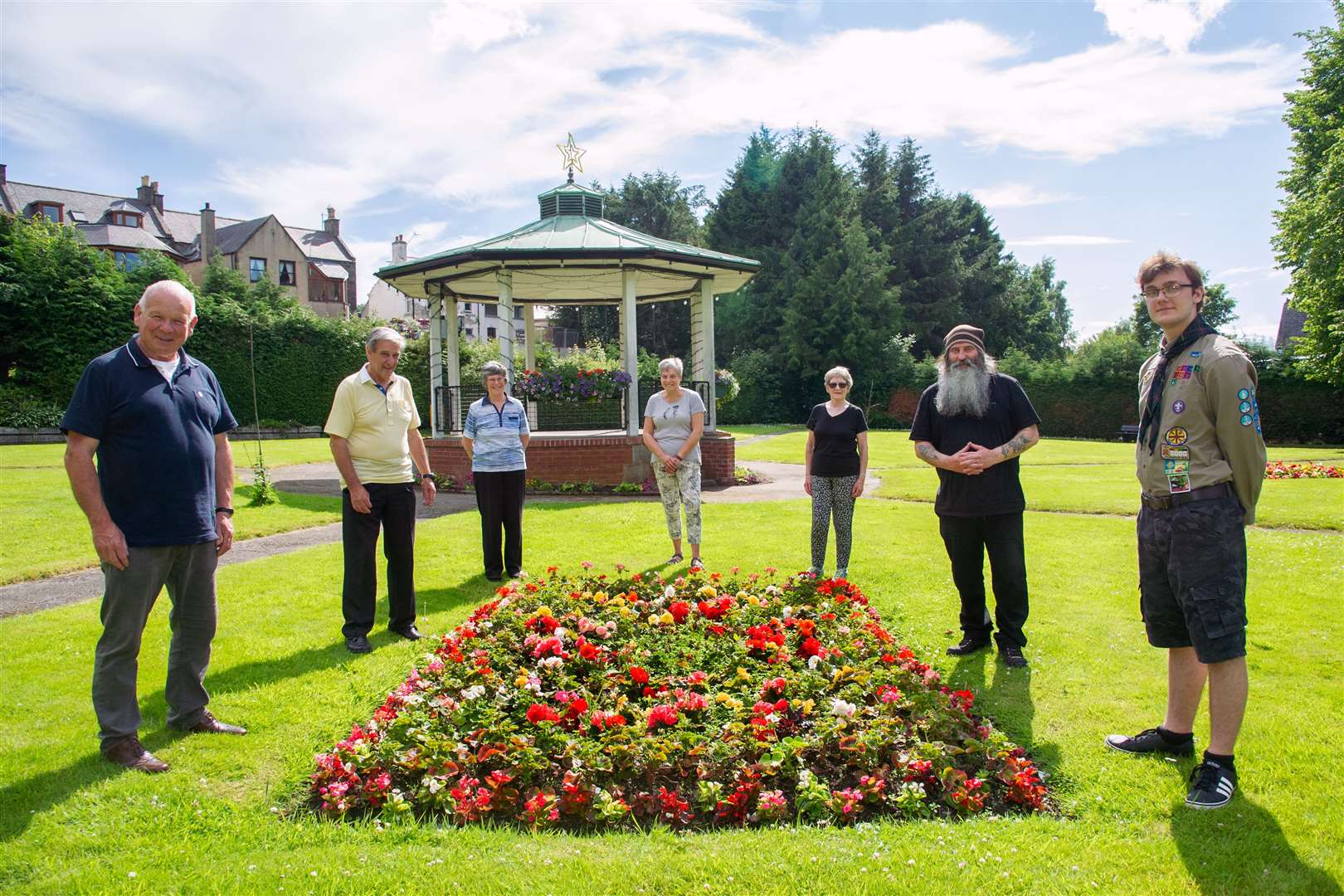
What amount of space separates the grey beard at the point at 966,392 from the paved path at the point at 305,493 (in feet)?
21.4

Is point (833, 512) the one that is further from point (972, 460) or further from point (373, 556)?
point (373, 556)

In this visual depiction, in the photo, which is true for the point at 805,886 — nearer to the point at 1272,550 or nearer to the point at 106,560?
the point at 106,560

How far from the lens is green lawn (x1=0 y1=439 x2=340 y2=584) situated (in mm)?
7414

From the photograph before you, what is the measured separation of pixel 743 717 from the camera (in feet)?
12.3

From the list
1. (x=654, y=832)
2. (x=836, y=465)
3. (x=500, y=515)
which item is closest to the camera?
(x=654, y=832)

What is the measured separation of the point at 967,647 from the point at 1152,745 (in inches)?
58.5

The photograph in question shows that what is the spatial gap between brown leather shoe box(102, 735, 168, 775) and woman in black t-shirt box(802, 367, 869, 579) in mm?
4450

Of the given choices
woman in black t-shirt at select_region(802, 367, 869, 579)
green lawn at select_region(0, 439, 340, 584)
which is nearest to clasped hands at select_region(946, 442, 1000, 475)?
woman in black t-shirt at select_region(802, 367, 869, 579)

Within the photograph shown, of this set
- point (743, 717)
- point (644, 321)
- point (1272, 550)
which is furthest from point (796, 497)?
point (644, 321)

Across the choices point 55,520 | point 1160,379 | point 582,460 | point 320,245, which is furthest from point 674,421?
point 320,245

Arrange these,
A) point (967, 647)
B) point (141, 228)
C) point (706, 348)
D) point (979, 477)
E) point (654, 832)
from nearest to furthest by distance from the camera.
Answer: point (654, 832), point (979, 477), point (967, 647), point (706, 348), point (141, 228)

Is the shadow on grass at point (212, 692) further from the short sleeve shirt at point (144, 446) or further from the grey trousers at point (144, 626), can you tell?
the short sleeve shirt at point (144, 446)

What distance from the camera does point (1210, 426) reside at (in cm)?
324

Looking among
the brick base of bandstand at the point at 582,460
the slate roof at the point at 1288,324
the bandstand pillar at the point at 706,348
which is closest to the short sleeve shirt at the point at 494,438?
the brick base of bandstand at the point at 582,460
